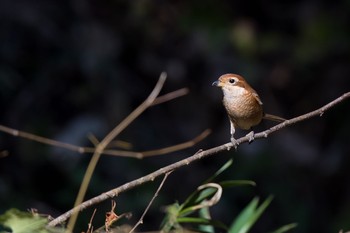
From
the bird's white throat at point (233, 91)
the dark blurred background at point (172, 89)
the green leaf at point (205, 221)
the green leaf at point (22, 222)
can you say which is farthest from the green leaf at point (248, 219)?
the dark blurred background at point (172, 89)

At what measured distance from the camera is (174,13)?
8.17 metres

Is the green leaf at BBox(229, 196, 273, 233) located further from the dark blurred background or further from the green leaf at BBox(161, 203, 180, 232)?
the dark blurred background

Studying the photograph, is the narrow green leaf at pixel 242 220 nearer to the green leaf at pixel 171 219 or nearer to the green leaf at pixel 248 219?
the green leaf at pixel 248 219

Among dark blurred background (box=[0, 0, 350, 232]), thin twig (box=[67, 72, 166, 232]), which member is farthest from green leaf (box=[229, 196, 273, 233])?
dark blurred background (box=[0, 0, 350, 232])

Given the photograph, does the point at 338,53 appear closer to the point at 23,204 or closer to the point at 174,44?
the point at 174,44

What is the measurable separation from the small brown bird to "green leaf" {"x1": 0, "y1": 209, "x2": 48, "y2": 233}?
239 cm

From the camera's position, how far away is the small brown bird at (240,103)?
4285 millimetres

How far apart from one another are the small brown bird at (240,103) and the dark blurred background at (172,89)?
8.66ft

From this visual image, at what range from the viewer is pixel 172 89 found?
8.16 metres

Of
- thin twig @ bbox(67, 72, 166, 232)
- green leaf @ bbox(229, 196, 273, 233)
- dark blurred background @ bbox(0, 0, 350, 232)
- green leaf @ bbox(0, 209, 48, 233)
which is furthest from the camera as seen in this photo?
dark blurred background @ bbox(0, 0, 350, 232)

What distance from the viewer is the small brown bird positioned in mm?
4285

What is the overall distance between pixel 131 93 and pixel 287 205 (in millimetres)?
1893

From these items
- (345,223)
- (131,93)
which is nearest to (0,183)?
(131,93)

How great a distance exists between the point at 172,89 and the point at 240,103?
386cm
